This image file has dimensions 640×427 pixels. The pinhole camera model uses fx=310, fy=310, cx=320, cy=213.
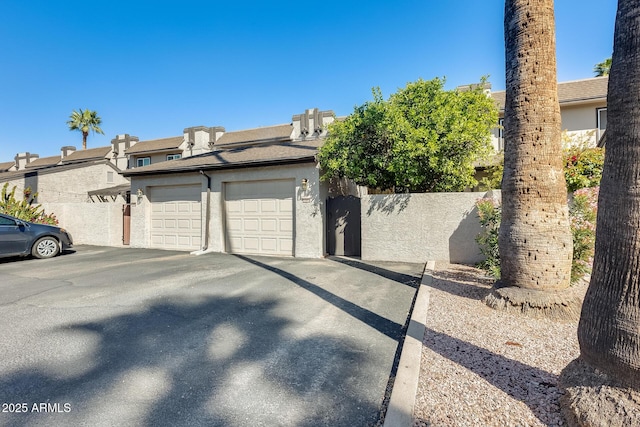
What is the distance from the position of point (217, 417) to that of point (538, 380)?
8.78ft

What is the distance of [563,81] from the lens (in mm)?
16797

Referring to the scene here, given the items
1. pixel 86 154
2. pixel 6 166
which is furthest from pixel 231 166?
pixel 6 166

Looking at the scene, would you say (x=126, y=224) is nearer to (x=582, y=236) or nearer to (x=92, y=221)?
(x=92, y=221)

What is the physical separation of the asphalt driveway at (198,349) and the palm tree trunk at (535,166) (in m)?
2.05

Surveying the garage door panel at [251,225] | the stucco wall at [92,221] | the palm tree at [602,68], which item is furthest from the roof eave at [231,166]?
the palm tree at [602,68]

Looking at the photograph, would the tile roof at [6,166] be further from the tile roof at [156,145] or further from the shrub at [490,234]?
the shrub at [490,234]

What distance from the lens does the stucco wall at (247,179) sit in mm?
9930

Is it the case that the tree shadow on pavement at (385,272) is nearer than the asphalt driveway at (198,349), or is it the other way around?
the asphalt driveway at (198,349)

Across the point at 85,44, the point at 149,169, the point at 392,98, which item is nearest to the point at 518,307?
the point at 392,98

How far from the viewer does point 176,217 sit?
40.5 feet

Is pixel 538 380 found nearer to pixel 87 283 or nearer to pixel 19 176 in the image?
pixel 87 283

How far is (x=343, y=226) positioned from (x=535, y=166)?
21.1 ft

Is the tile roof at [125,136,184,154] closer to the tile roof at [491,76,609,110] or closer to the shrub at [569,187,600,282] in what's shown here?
the tile roof at [491,76,609,110]

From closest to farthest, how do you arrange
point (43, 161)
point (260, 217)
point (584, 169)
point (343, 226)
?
point (584, 169) → point (343, 226) → point (260, 217) → point (43, 161)
